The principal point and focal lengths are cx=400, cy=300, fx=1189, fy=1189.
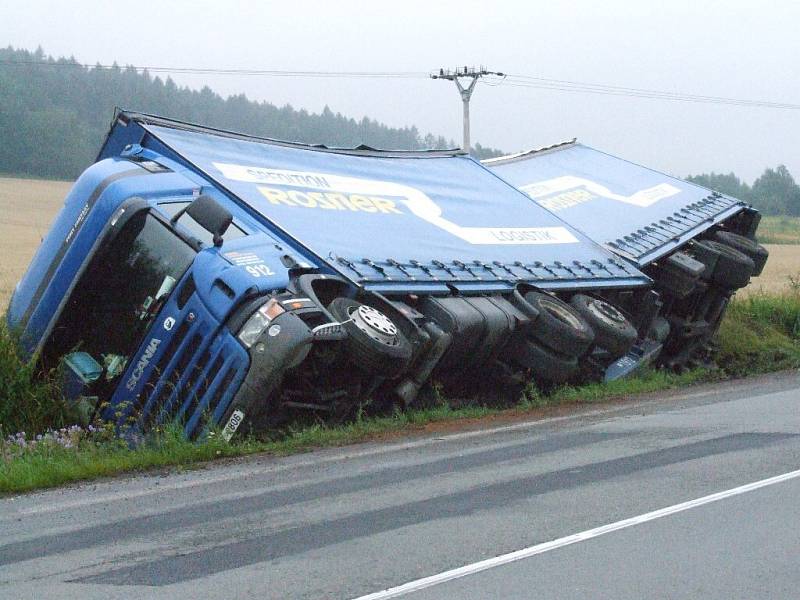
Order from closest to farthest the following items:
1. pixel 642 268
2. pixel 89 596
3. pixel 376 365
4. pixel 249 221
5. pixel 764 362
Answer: pixel 89 596 < pixel 376 365 < pixel 249 221 < pixel 642 268 < pixel 764 362

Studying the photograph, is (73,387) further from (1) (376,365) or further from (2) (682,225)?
(2) (682,225)

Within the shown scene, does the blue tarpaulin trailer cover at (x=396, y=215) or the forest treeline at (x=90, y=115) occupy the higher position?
the blue tarpaulin trailer cover at (x=396, y=215)

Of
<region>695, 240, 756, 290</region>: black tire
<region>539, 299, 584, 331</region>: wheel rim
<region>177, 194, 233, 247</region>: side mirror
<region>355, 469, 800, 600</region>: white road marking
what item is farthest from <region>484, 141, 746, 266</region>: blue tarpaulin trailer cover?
<region>355, 469, 800, 600</region>: white road marking

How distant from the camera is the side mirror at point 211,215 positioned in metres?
9.42

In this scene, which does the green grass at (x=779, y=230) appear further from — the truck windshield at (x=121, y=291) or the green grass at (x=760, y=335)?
the truck windshield at (x=121, y=291)

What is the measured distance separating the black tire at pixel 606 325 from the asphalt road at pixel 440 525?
328 cm

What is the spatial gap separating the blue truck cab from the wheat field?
10.9m

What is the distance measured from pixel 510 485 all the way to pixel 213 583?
8.51 ft

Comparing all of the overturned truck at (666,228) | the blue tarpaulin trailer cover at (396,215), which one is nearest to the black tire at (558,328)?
the blue tarpaulin trailer cover at (396,215)

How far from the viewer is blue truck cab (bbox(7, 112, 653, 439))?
903 cm

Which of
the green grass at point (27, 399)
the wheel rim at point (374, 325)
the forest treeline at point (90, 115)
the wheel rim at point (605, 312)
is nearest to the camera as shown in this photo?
the wheel rim at point (374, 325)

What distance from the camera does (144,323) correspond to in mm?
9430

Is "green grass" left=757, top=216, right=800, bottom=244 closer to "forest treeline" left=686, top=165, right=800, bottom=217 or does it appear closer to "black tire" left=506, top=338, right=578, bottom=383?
"forest treeline" left=686, top=165, right=800, bottom=217

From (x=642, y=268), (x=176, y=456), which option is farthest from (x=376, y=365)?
(x=642, y=268)
